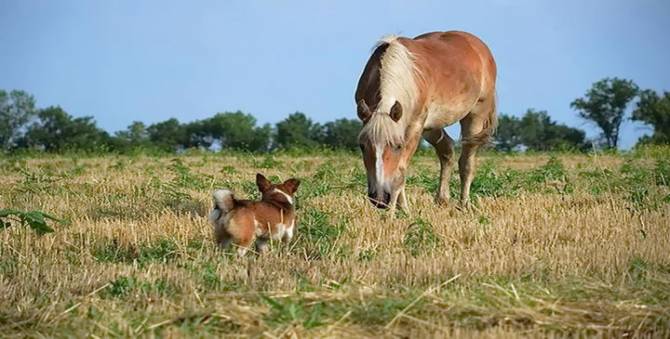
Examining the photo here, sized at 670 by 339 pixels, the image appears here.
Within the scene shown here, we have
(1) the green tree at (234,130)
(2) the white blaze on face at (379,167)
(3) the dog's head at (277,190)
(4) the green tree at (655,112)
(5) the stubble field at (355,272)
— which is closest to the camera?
(5) the stubble field at (355,272)

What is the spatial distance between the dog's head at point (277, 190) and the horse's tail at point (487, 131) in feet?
15.2

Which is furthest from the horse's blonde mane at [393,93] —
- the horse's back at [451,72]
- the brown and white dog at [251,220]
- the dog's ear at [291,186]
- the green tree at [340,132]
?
the green tree at [340,132]

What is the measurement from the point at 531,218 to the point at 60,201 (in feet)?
20.1

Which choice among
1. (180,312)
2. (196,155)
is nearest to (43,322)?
(180,312)

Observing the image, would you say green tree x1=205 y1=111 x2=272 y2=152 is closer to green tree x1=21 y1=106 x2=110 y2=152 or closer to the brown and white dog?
green tree x1=21 y1=106 x2=110 y2=152

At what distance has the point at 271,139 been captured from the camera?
74.4 m

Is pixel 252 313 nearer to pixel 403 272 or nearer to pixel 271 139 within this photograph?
pixel 403 272

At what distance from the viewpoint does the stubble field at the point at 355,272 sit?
14.9ft

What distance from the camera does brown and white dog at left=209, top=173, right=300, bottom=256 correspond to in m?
6.88

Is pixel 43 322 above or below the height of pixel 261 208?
below

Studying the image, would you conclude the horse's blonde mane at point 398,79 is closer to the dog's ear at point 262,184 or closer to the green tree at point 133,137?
the dog's ear at point 262,184

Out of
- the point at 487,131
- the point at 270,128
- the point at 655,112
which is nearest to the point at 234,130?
the point at 270,128

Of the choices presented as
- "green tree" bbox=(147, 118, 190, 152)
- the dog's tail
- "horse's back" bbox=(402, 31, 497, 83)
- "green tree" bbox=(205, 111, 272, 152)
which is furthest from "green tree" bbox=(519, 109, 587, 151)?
the dog's tail

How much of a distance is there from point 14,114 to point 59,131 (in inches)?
380
